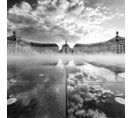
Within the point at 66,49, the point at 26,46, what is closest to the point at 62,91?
the point at 66,49

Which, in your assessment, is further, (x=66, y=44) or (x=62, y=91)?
(x=66, y=44)

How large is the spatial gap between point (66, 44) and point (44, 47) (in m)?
0.33

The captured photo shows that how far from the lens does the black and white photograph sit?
4.25 ft

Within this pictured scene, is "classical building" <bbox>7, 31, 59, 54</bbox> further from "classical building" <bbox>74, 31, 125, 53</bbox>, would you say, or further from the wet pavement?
"classical building" <bbox>74, 31, 125, 53</bbox>

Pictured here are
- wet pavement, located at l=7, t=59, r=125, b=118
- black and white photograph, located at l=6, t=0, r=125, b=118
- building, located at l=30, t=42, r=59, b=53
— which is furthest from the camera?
building, located at l=30, t=42, r=59, b=53

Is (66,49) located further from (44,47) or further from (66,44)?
(44,47)

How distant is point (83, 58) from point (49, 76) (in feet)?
1.85

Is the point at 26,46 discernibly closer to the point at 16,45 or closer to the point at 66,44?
the point at 16,45

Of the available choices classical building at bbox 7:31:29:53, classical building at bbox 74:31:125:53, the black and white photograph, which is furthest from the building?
classical building at bbox 74:31:125:53

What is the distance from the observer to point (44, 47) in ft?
4.67

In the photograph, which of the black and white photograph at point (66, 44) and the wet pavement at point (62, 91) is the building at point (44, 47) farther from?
the wet pavement at point (62, 91)

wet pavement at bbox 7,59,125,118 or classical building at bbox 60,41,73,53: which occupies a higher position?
classical building at bbox 60,41,73,53

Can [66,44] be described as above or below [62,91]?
above

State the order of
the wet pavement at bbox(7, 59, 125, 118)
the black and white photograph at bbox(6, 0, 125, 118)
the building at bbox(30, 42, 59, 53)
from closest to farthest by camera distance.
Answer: the wet pavement at bbox(7, 59, 125, 118) → the black and white photograph at bbox(6, 0, 125, 118) → the building at bbox(30, 42, 59, 53)
